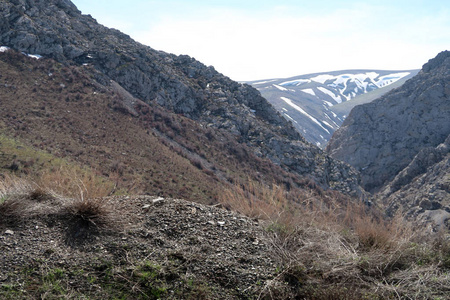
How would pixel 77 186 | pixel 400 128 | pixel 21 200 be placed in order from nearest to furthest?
pixel 21 200
pixel 77 186
pixel 400 128

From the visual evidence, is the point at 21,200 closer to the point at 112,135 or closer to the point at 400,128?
the point at 112,135

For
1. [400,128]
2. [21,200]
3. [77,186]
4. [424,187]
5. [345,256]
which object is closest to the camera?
[345,256]

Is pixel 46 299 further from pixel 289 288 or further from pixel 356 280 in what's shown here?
pixel 356 280

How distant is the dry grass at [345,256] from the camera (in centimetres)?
363

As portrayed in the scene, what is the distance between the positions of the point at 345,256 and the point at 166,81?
53.8 metres

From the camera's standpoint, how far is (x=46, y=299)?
3.06 meters

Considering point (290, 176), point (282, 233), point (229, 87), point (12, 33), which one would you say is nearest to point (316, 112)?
point (229, 87)

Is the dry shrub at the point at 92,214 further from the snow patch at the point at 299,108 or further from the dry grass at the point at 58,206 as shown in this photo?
the snow patch at the point at 299,108

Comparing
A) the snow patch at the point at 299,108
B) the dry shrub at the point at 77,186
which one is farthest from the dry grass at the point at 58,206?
the snow patch at the point at 299,108

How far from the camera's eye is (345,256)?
14.0ft

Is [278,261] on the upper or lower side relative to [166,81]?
lower

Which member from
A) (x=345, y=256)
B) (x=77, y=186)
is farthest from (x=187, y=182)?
(x=345, y=256)

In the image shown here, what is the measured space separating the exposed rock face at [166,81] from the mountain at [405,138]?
11302 millimetres

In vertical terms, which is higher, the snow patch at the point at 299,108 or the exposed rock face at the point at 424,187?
the snow patch at the point at 299,108
